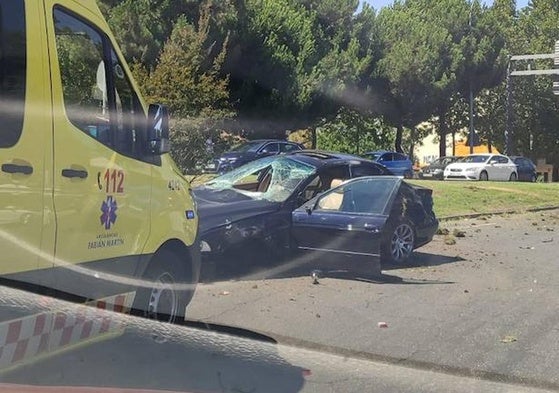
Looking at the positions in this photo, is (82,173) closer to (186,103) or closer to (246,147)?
(186,103)

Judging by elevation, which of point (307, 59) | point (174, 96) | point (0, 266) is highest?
point (307, 59)

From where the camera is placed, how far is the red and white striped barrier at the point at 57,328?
400 cm

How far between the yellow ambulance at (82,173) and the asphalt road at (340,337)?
0.33 metres

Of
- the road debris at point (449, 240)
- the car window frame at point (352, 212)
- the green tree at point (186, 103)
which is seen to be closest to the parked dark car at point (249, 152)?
the green tree at point (186, 103)

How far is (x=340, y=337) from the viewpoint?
6289 millimetres

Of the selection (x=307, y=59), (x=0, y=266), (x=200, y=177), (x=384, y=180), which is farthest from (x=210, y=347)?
(x=307, y=59)

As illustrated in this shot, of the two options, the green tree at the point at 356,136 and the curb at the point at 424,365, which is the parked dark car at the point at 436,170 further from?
the curb at the point at 424,365

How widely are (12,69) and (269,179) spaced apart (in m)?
6.07

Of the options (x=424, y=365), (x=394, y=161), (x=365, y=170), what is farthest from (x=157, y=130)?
(x=394, y=161)

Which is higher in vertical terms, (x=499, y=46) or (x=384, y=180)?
(x=499, y=46)

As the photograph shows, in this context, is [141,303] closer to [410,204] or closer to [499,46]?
[410,204]

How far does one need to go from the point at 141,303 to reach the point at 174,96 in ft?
37.0

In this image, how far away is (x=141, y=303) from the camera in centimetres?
533

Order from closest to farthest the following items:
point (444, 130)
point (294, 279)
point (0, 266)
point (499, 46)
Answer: point (0, 266), point (294, 279), point (499, 46), point (444, 130)
